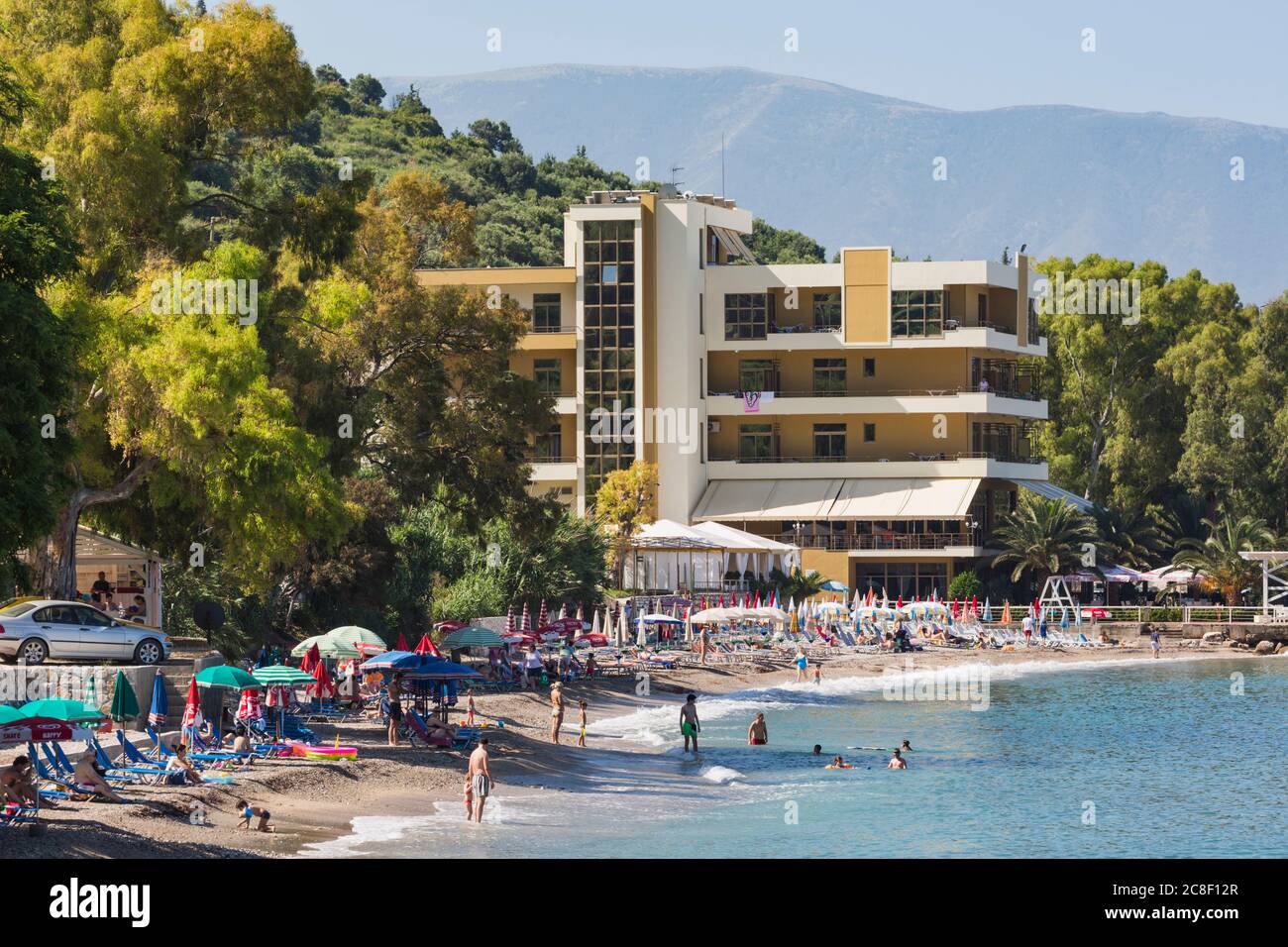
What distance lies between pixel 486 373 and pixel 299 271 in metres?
6.21

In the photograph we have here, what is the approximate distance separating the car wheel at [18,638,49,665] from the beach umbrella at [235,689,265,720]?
331 centimetres

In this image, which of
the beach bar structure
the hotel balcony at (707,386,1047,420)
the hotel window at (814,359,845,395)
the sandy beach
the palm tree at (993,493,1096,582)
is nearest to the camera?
the sandy beach

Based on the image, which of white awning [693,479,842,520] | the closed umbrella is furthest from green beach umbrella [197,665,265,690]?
white awning [693,479,842,520]

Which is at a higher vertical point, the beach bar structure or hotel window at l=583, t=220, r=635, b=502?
hotel window at l=583, t=220, r=635, b=502

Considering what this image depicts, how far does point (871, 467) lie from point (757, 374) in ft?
23.0

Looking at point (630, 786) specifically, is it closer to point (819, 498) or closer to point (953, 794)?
point (953, 794)

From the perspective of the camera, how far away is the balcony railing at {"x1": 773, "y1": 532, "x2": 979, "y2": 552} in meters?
78.8

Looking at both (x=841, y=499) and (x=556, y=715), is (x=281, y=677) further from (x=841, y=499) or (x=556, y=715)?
(x=841, y=499)

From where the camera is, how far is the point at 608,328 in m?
80.4

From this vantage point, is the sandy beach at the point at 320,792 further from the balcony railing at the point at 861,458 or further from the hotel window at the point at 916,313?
the hotel window at the point at 916,313

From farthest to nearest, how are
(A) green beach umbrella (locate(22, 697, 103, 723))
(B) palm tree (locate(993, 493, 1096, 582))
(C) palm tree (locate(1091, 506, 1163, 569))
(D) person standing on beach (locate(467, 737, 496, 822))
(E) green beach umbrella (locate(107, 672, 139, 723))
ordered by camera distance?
1. (C) palm tree (locate(1091, 506, 1163, 569))
2. (B) palm tree (locate(993, 493, 1096, 582))
3. (E) green beach umbrella (locate(107, 672, 139, 723))
4. (D) person standing on beach (locate(467, 737, 496, 822))
5. (A) green beach umbrella (locate(22, 697, 103, 723))

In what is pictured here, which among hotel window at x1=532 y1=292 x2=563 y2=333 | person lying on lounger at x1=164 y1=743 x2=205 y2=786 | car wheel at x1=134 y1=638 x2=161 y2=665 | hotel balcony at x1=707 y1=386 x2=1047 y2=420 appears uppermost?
hotel window at x1=532 y1=292 x2=563 y2=333

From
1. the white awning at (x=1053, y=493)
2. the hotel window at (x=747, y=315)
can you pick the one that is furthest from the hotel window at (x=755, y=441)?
the white awning at (x=1053, y=493)

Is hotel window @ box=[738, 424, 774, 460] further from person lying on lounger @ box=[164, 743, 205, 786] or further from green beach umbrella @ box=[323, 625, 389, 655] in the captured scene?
person lying on lounger @ box=[164, 743, 205, 786]
